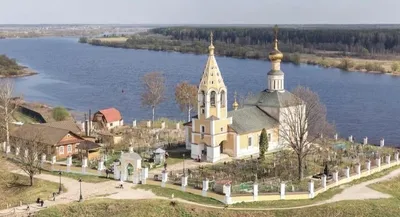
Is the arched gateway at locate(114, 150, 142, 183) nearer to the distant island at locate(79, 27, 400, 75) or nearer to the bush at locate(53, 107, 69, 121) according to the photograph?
the bush at locate(53, 107, 69, 121)

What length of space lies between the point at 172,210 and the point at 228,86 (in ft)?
112

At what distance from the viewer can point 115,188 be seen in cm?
1953

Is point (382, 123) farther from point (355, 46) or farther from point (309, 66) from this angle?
point (355, 46)

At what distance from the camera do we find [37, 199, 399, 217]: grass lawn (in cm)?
1712

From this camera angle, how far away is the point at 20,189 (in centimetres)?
1997

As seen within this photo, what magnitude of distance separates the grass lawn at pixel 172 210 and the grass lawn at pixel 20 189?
5.88 ft

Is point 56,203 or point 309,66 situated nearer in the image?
point 56,203

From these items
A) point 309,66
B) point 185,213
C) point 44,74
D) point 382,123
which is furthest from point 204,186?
point 309,66

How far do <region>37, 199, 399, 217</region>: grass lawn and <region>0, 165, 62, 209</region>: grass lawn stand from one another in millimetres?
1792

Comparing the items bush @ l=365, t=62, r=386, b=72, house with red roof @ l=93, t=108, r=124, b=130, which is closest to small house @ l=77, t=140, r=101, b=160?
house with red roof @ l=93, t=108, r=124, b=130

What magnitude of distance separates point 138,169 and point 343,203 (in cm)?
703

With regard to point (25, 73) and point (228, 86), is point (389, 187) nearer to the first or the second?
point (228, 86)

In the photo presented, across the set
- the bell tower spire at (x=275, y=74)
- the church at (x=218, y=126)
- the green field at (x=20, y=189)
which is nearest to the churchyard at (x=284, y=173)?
the church at (x=218, y=126)

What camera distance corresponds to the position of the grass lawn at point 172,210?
1712 cm
